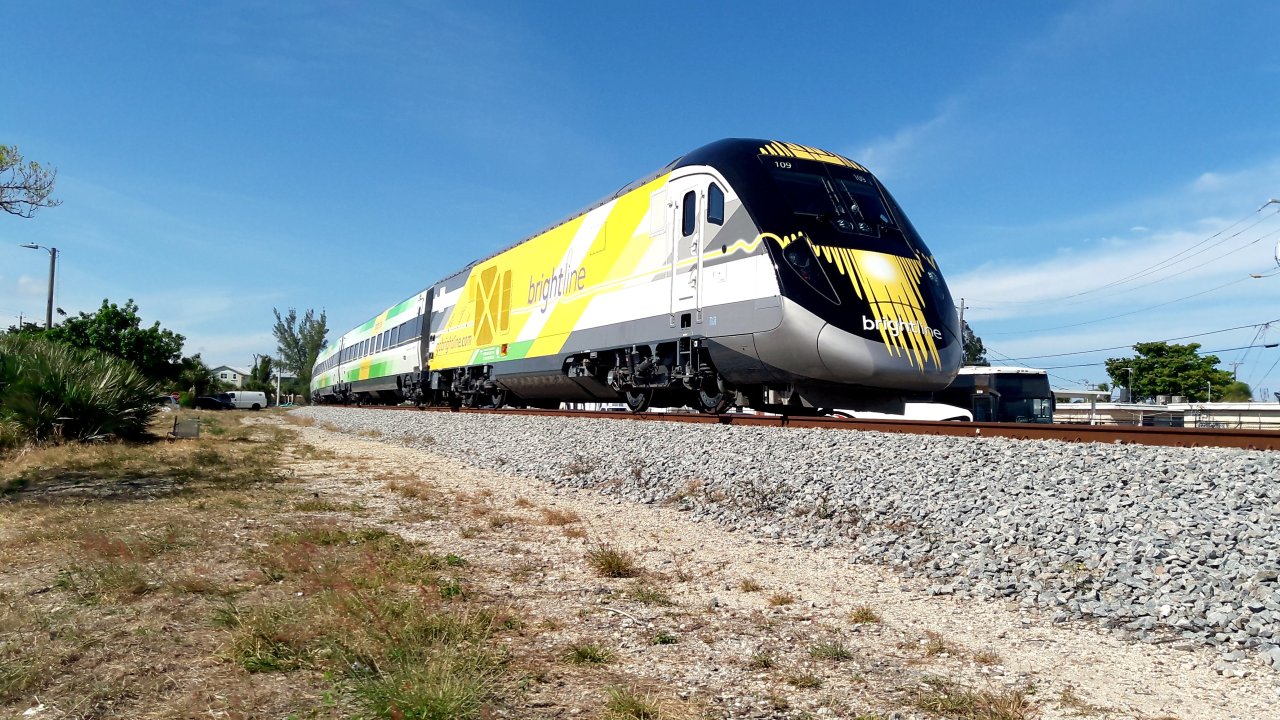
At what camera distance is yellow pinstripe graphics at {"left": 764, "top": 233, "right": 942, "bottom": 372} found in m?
10.3

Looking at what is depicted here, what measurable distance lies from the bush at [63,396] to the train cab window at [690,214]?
36.8 feet

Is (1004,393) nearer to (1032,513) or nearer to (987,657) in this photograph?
(1032,513)

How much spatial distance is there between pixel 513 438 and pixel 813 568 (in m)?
A: 9.25

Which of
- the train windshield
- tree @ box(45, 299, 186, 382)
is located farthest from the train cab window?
tree @ box(45, 299, 186, 382)

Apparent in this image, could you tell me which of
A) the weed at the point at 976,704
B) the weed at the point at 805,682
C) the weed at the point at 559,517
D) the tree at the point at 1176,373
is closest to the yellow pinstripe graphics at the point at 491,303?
the weed at the point at 559,517

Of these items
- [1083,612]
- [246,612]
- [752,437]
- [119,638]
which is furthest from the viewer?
[752,437]

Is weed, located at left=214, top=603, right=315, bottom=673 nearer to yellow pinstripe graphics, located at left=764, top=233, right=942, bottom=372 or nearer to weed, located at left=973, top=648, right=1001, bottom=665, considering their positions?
weed, located at left=973, top=648, right=1001, bottom=665

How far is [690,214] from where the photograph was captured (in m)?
12.1

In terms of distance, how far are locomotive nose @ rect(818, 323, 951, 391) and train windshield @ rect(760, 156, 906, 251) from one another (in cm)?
159

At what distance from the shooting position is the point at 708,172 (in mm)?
11773

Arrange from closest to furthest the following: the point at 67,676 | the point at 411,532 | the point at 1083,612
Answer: the point at 67,676, the point at 1083,612, the point at 411,532

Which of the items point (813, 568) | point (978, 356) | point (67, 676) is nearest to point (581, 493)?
point (813, 568)

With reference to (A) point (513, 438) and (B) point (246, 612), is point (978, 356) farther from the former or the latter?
(B) point (246, 612)

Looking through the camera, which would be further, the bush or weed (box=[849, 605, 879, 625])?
the bush
